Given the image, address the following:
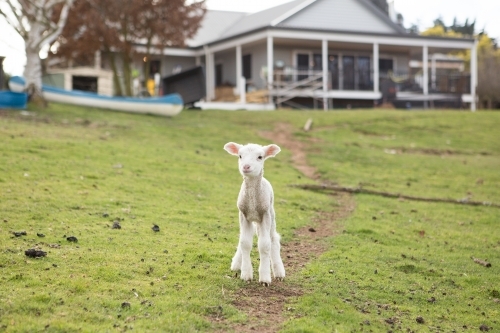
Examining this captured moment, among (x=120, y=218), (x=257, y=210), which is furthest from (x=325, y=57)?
(x=257, y=210)

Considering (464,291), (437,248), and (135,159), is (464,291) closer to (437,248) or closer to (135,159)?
(437,248)

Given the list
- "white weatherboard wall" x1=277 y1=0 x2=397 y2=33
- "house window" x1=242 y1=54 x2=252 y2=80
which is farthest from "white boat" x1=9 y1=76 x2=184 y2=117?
"house window" x1=242 y1=54 x2=252 y2=80

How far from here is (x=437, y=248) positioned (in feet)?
39.2

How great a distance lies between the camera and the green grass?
24.8 feet

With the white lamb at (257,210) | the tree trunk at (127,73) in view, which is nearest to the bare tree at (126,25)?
the tree trunk at (127,73)

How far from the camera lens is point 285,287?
8.58 meters

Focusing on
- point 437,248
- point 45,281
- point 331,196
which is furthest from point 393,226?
point 45,281

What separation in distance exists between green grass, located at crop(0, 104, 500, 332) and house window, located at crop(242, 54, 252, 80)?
19.3m

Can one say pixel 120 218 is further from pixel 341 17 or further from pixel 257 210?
pixel 341 17

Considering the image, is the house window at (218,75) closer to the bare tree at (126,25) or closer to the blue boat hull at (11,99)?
the bare tree at (126,25)

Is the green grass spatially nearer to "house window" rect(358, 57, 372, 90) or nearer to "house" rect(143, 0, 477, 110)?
"house" rect(143, 0, 477, 110)

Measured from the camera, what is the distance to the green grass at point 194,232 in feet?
24.8

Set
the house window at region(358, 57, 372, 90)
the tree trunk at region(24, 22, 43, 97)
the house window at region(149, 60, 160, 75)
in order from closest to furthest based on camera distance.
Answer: the tree trunk at region(24, 22, 43, 97) → the house window at region(358, 57, 372, 90) → the house window at region(149, 60, 160, 75)

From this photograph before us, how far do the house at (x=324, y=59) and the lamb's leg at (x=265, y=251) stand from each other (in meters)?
28.7
